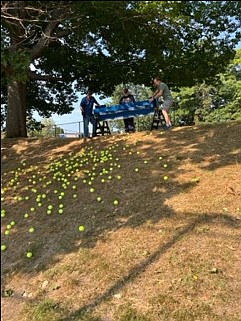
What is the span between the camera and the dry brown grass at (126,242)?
351 centimetres

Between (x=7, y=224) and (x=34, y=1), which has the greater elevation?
(x=34, y=1)

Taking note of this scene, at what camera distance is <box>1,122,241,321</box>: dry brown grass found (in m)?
3.51

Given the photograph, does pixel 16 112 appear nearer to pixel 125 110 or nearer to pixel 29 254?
pixel 125 110

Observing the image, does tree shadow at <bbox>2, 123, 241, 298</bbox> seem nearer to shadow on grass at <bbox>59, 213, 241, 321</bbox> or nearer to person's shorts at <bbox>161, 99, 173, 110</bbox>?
shadow on grass at <bbox>59, 213, 241, 321</bbox>

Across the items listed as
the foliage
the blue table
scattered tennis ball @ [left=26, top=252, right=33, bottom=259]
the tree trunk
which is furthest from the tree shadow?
the foliage

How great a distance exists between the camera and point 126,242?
465cm

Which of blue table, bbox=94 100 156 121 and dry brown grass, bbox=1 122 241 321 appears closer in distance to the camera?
dry brown grass, bbox=1 122 241 321

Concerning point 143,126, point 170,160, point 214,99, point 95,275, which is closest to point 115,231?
point 95,275

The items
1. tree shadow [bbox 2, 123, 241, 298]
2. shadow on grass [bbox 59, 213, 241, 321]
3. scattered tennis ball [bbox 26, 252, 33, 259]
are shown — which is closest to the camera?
shadow on grass [bbox 59, 213, 241, 321]

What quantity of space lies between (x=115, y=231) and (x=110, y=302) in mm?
1214

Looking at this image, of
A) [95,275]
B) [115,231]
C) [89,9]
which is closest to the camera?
[89,9]

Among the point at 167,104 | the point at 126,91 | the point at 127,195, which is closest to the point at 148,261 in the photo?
the point at 127,195

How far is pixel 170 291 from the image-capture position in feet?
12.6

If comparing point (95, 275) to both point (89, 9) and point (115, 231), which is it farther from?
point (89, 9)
